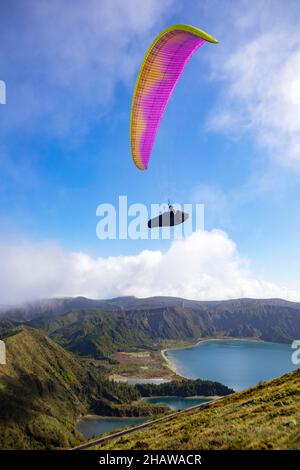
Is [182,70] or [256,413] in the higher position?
[182,70]

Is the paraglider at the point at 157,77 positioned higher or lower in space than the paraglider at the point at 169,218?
higher

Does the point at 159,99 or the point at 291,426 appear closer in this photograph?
the point at 291,426

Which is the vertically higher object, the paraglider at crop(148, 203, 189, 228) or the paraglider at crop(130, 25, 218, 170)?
the paraglider at crop(130, 25, 218, 170)

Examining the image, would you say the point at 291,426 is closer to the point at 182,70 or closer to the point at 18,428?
the point at 182,70

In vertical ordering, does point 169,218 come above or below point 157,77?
below

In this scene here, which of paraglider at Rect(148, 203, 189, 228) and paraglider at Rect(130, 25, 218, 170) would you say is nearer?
paraglider at Rect(130, 25, 218, 170)
